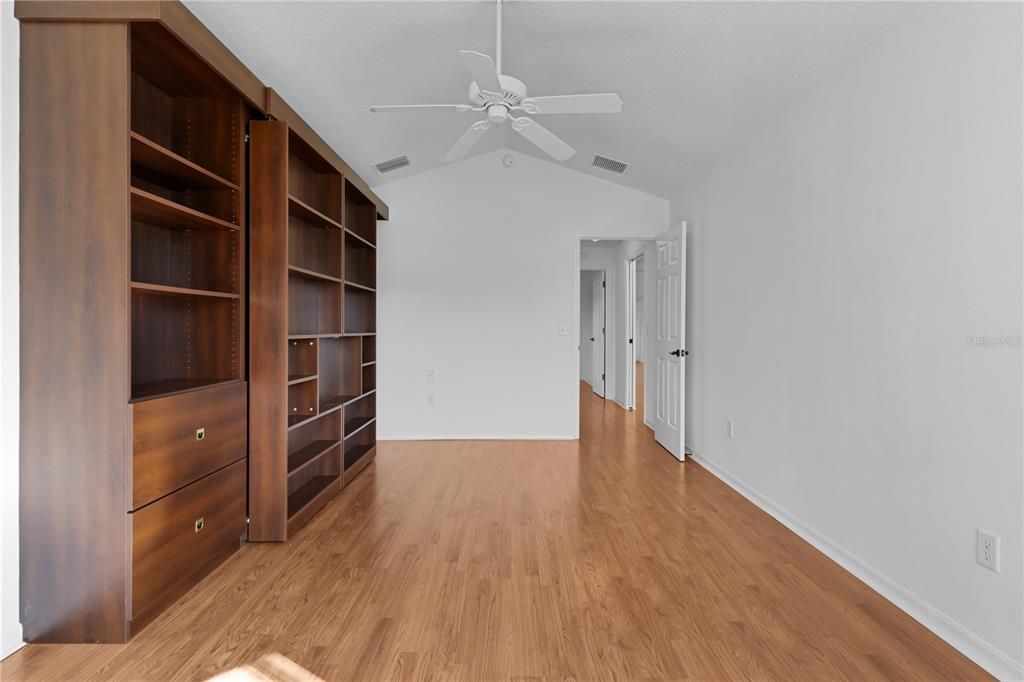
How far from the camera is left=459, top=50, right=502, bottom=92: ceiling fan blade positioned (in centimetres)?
206

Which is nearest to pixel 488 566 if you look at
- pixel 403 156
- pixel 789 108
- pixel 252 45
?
pixel 252 45

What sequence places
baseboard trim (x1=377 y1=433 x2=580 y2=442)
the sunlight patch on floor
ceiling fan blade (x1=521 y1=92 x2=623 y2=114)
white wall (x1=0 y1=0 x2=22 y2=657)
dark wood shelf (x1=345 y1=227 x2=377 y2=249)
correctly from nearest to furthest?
the sunlight patch on floor → white wall (x1=0 y1=0 x2=22 y2=657) → ceiling fan blade (x1=521 y1=92 x2=623 y2=114) → dark wood shelf (x1=345 y1=227 x2=377 y2=249) → baseboard trim (x1=377 y1=433 x2=580 y2=442)

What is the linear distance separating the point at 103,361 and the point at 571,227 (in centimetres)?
415

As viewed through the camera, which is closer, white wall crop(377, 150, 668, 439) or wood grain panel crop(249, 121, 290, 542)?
wood grain panel crop(249, 121, 290, 542)

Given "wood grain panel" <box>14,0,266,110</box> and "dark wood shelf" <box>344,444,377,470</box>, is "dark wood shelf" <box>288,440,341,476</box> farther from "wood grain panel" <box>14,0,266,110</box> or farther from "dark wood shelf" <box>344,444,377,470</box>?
"wood grain panel" <box>14,0,266,110</box>

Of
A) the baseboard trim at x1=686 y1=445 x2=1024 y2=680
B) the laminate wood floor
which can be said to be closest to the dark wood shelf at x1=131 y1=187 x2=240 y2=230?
the laminate wood floor

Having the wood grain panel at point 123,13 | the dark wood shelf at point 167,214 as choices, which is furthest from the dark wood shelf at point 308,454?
the wood grain panel at point 123,13

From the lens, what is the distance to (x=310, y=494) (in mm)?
3281

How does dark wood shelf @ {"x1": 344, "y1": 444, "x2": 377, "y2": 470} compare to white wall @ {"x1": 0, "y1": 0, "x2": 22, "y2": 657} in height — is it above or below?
below

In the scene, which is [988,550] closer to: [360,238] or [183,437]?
[183,437]

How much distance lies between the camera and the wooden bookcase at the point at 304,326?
2.72 meters

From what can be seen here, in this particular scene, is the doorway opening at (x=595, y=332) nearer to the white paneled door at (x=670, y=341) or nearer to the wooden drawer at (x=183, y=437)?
the white paneled door at (x=670, y=341)

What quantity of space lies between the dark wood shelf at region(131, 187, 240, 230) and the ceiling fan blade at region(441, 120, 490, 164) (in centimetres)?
123

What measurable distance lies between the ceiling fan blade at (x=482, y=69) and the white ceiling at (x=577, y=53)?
2.16 ft
